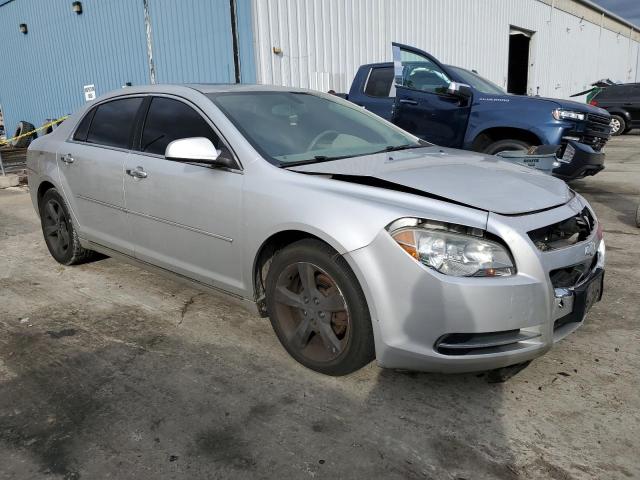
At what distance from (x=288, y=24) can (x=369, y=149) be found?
7.85m

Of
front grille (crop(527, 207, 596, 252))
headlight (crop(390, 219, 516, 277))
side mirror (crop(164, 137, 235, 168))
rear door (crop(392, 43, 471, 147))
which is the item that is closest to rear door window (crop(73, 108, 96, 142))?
side mirror (crop(164, 137, 235, 168))

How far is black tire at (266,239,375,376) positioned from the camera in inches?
98.2

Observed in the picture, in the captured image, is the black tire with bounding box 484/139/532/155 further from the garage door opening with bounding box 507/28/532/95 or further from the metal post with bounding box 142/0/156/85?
the garage door opening with bounding box 507/28/532/95

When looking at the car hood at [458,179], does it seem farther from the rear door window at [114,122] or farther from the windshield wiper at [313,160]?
the rear door window at [114,122]

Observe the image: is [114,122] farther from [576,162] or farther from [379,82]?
[576,162]

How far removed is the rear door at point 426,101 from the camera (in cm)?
665

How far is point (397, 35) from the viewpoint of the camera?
523 inches

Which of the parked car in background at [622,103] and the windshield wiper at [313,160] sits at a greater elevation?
the windshield wiper at [313,160]

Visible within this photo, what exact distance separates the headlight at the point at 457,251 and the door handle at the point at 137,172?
1934 mm

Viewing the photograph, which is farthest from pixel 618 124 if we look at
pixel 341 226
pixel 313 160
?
pixel 341 226

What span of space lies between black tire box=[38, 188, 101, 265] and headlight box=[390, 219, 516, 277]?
3.19 meters

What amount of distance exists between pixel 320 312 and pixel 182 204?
116cm

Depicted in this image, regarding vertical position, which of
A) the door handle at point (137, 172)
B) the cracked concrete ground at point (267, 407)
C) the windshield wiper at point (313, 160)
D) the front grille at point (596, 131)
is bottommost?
the cracked concrete ground at point (267, 407)

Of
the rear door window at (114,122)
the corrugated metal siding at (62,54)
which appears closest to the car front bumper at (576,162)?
the rear door window at (114,122)
